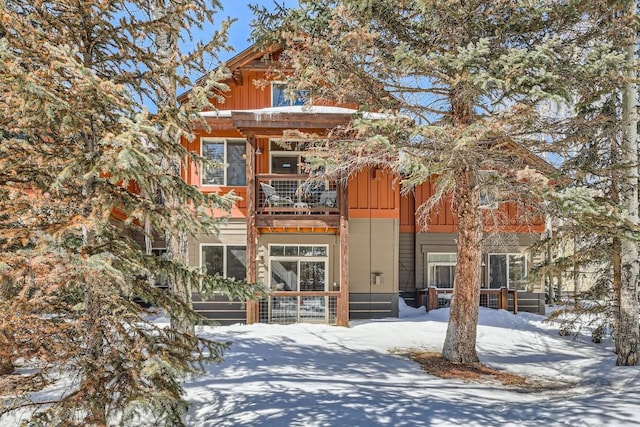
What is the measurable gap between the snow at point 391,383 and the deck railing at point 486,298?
2327 mm

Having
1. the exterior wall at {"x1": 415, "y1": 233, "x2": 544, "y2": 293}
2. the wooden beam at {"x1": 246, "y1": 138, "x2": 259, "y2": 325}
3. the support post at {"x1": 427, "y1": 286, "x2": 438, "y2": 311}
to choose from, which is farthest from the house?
the exterior wall at {"x1": 415, "y1": 233, "x2": 544, "y2": 293}

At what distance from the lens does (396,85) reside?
315 inches

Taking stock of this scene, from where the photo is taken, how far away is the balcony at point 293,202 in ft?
35.4

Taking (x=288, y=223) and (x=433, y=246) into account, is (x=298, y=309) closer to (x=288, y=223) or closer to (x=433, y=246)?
(x=288, y=223)

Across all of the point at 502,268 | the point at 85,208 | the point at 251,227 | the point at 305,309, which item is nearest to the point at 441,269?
the point at 502,268

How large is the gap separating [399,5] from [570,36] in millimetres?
3310

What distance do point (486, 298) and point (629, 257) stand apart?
671 cm

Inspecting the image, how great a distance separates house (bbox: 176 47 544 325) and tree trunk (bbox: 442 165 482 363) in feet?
10.0

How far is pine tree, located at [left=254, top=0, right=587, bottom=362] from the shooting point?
21.1ft

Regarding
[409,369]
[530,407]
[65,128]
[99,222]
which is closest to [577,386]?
[530,407]

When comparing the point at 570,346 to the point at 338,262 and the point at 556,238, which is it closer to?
the point at 556,238

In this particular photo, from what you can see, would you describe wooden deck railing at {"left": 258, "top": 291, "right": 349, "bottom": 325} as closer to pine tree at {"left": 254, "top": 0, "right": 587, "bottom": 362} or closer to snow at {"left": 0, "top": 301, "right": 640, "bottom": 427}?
snow at {"left": 0, "top": 301, "right": 640, "bottom": 427}

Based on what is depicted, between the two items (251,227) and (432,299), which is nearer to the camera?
(251,227)

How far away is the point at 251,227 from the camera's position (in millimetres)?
10625
